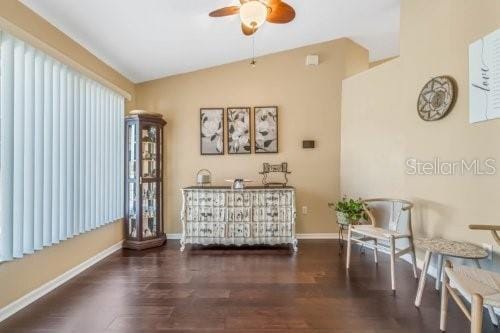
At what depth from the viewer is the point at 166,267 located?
3102 millimetres

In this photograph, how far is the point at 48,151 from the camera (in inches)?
97.0

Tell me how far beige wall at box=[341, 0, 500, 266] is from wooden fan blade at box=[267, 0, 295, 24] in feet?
4.96

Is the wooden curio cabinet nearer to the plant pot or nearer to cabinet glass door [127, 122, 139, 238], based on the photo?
cabinet glass door [127, 122, 139, 238]

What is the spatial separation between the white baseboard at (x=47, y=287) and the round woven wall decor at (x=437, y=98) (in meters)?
4.03

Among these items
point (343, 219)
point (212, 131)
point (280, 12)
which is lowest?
point (343, 219)

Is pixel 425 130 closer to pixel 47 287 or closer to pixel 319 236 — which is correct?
pixel 319 236

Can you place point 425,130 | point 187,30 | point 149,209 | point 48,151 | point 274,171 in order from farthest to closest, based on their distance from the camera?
point 274,171 < point 149,209 < point 187,30 < point 425,130 < point 48,151

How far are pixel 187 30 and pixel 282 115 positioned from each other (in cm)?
184

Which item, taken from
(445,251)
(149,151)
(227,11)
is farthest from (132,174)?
(445,251)

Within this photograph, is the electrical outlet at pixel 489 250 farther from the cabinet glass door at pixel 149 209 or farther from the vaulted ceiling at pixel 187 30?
the cabinet glass door at pixel 149 209

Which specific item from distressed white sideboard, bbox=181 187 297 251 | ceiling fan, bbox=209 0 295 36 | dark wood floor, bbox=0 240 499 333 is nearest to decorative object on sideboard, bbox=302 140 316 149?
distressed white sideboard, bbox=181 187 297 251

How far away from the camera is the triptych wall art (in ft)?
13.8

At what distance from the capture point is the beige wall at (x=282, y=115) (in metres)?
4.23

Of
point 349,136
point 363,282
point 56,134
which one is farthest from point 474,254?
point 56,134
